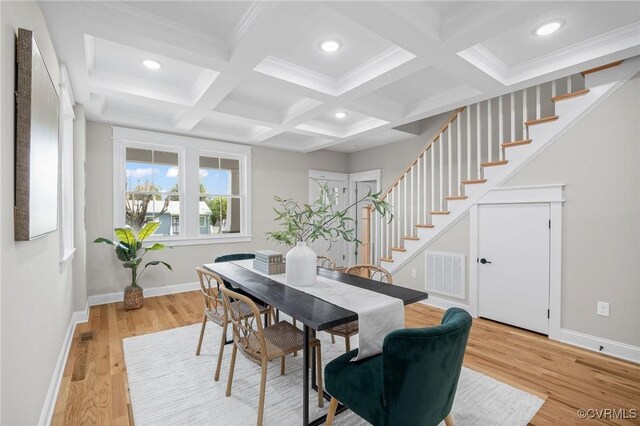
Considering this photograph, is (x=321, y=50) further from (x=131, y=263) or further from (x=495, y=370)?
(x=131, y=263)

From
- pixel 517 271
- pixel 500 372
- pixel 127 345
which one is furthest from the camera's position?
pixel 517 271

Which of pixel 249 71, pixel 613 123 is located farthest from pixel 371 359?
pixel 613 123

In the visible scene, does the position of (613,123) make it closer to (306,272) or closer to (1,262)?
(306,272)

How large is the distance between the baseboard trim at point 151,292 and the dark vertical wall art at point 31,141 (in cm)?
311

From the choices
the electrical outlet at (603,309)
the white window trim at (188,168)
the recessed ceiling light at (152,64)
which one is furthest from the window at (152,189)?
the electrical outlet at (603,309)

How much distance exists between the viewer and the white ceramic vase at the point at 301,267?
2.32 meters

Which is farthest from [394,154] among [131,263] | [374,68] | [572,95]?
[131,263]

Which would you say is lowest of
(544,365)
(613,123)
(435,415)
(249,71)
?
(544,365)

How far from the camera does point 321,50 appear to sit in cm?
265

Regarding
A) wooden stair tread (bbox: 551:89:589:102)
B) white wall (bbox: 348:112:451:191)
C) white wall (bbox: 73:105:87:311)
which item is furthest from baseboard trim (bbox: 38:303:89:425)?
white wall (bbox: 348:112:451:191)

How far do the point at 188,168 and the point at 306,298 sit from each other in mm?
3816

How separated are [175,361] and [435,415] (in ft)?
7.36

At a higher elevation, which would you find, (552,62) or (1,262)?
(552,62)

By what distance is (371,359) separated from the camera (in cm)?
168
